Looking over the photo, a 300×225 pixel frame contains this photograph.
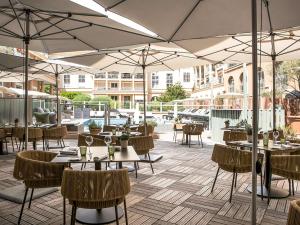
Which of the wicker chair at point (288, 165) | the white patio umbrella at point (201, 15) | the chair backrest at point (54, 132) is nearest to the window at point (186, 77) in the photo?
the chair backrest at point (54, 132)

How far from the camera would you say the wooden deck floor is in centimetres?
347

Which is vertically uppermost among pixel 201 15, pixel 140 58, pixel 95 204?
pixel 140 58

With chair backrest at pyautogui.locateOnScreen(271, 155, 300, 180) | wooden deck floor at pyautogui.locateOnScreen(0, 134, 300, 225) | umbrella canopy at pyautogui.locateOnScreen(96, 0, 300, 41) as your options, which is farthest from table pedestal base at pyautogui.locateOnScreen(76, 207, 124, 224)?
umbrella canopy at pyautogui.locateOnScreen(96, 0, 300, 41)

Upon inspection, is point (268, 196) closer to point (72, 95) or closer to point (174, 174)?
point (174, 174)

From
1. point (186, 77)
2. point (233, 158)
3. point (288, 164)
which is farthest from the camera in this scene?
point (186, 77)

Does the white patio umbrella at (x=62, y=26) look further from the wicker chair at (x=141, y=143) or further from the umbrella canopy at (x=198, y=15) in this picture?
the wicker chair at (x=141, y=143)

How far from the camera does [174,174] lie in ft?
18.3

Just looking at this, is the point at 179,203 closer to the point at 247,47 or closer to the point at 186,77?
the point at 247,47

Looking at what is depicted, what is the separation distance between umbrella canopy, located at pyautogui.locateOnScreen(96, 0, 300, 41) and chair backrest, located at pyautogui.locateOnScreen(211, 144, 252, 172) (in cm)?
172

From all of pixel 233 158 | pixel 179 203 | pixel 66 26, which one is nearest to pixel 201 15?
pixel 233 158

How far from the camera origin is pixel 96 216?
347 centimetres

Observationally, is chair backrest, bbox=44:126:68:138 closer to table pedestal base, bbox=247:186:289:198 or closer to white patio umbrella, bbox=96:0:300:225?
white patio umbrella, bbox=96:0:300:225

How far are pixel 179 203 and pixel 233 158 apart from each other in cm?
93

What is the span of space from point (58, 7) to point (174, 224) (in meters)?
3.04
